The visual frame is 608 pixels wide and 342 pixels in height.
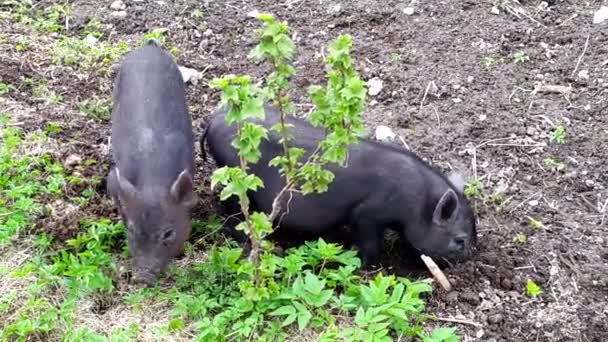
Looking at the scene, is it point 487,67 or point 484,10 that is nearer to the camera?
point 487,67

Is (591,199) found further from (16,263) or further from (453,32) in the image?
(16,263)

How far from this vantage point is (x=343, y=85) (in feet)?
13.0

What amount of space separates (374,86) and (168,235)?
212 centimetres

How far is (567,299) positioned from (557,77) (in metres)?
2.04

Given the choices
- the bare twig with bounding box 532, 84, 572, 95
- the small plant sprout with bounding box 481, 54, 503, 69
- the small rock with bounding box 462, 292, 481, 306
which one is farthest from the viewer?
the small plant sprout with bounding box 481, 54, 503, 69

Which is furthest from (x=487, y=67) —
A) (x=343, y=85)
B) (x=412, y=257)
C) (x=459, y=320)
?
(x=343, y=85)

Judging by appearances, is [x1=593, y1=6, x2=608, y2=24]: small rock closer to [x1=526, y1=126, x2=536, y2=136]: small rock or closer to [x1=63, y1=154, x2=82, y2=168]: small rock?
[x1=526, y1=126, x2=536, y2=136]: small rock

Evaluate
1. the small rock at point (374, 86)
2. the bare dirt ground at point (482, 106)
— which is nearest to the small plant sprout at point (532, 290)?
the bare dirt ground at point (482, 106)

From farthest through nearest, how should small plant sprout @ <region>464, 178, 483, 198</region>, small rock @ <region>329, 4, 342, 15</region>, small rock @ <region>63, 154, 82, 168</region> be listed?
small rock @ <region>329, 4, 342, 15</region>
small rock @ <region>63, 154, 82, 168</region>
small plant sprout @ <region>464, 178, 483, 198</region>

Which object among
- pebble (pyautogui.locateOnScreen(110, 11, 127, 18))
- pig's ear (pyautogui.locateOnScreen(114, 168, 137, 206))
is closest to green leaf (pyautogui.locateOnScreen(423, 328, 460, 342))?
pig's ear (pyautogui.locateOnScreen(114, 168, 137, 206))

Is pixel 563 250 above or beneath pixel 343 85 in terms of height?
beneath

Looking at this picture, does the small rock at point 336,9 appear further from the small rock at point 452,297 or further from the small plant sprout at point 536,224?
the small rock at point 452,297

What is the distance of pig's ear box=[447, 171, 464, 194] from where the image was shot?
5.33 m

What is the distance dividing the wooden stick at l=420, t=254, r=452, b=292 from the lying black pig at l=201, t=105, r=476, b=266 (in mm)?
151
